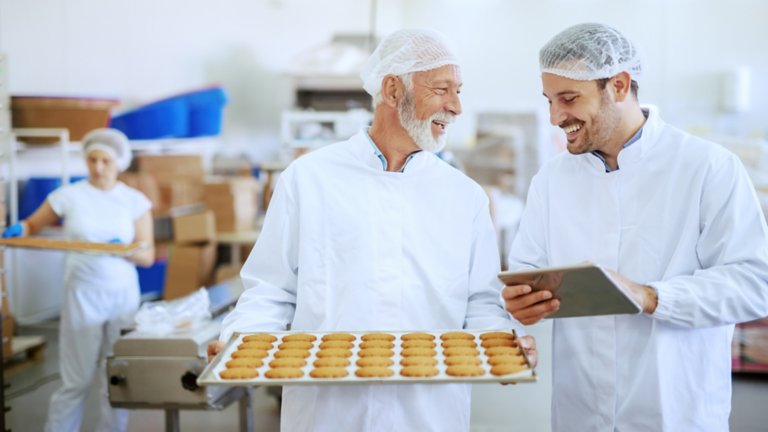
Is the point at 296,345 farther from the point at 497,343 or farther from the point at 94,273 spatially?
the point at 94,273

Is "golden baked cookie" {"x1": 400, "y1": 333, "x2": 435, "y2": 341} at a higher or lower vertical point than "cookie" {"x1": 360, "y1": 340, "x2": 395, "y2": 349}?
higher

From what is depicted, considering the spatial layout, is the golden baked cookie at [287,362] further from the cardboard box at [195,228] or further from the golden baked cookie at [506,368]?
the cardboard box at [195,228]

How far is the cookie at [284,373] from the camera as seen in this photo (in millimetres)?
1509

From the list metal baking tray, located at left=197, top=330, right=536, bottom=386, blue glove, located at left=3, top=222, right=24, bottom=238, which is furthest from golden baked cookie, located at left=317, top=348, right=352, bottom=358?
blue glove, located at left=3, top=222, right=24, bottom=238

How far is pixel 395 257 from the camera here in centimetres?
179

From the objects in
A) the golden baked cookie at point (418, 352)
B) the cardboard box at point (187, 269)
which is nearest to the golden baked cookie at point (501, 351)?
the golden baked cookie at point (418, 352)

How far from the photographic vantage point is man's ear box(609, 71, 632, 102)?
5.87 feet

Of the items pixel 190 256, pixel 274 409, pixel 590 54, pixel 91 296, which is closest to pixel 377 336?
pixel 590 54

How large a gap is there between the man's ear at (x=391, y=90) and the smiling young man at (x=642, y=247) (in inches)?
14.5

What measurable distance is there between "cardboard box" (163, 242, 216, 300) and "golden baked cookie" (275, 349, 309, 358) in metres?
3.80

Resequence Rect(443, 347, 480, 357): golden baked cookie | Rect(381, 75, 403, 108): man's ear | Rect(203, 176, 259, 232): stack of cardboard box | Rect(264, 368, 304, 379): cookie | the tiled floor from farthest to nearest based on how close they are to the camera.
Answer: Rect(203, 176, 259, 232): stack of cardboard box
the tiled floor
Rect(381, 75, 403, 108): man's ear
Rect(443, 347, 480, 357): golden baked cookie
Rect(264, 368, 304, 379): cookie

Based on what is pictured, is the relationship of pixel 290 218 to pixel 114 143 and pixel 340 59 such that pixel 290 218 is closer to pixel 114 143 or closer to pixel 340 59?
pixel 114 143

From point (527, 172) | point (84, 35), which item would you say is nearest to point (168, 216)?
point (84, 35)

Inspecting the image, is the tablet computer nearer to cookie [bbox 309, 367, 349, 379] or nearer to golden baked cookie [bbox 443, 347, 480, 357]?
golden baked cookie [bbox 443, 347, 480, 357]
